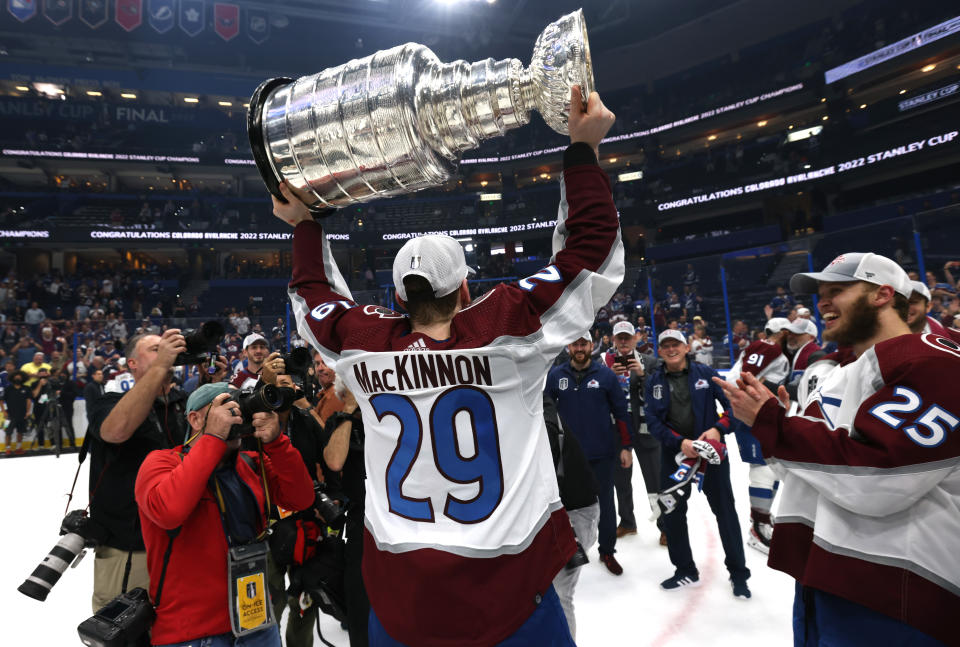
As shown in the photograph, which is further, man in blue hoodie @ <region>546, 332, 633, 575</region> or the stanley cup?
man in blue hoodie @ <region>546, 332, 633, 575</region>

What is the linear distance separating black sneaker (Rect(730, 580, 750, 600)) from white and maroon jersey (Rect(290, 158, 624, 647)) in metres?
3.12

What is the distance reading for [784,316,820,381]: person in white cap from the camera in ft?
14.7

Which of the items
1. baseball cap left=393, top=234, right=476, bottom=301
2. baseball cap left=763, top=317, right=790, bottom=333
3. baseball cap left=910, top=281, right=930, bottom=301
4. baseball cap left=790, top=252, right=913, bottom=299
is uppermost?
baseball cap left=393, top=234, right=476, bottom=301

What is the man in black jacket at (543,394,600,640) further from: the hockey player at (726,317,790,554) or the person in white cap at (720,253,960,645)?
the hockey player at (726,317,790,554)

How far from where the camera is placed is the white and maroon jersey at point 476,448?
1.18 metres

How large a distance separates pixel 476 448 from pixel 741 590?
11.3 feet

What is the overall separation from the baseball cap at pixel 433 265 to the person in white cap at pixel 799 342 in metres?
4.06

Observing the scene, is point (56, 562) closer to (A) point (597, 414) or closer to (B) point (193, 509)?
(B) point (193, 509)

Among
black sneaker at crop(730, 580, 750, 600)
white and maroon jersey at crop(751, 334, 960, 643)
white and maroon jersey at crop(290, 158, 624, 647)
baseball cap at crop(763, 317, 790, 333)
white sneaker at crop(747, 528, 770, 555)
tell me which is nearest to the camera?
white and maroon jersey at crop(290, 158, 624, 647)

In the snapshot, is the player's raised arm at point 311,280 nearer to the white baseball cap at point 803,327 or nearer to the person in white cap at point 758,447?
the person in white cap at point 758,447

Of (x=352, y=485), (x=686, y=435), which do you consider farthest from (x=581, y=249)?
(x=686, y=435)

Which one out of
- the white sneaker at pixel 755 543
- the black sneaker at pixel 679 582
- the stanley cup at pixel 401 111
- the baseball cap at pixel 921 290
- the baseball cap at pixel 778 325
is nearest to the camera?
the stanley cup at pixel 401 111

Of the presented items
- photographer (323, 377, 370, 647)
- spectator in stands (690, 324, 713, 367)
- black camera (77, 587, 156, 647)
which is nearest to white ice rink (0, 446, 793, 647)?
photographer (323, 377, 370, 647)

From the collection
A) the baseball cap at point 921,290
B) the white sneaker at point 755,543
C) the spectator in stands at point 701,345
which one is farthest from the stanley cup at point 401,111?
the spectator in stands at point 701,345
